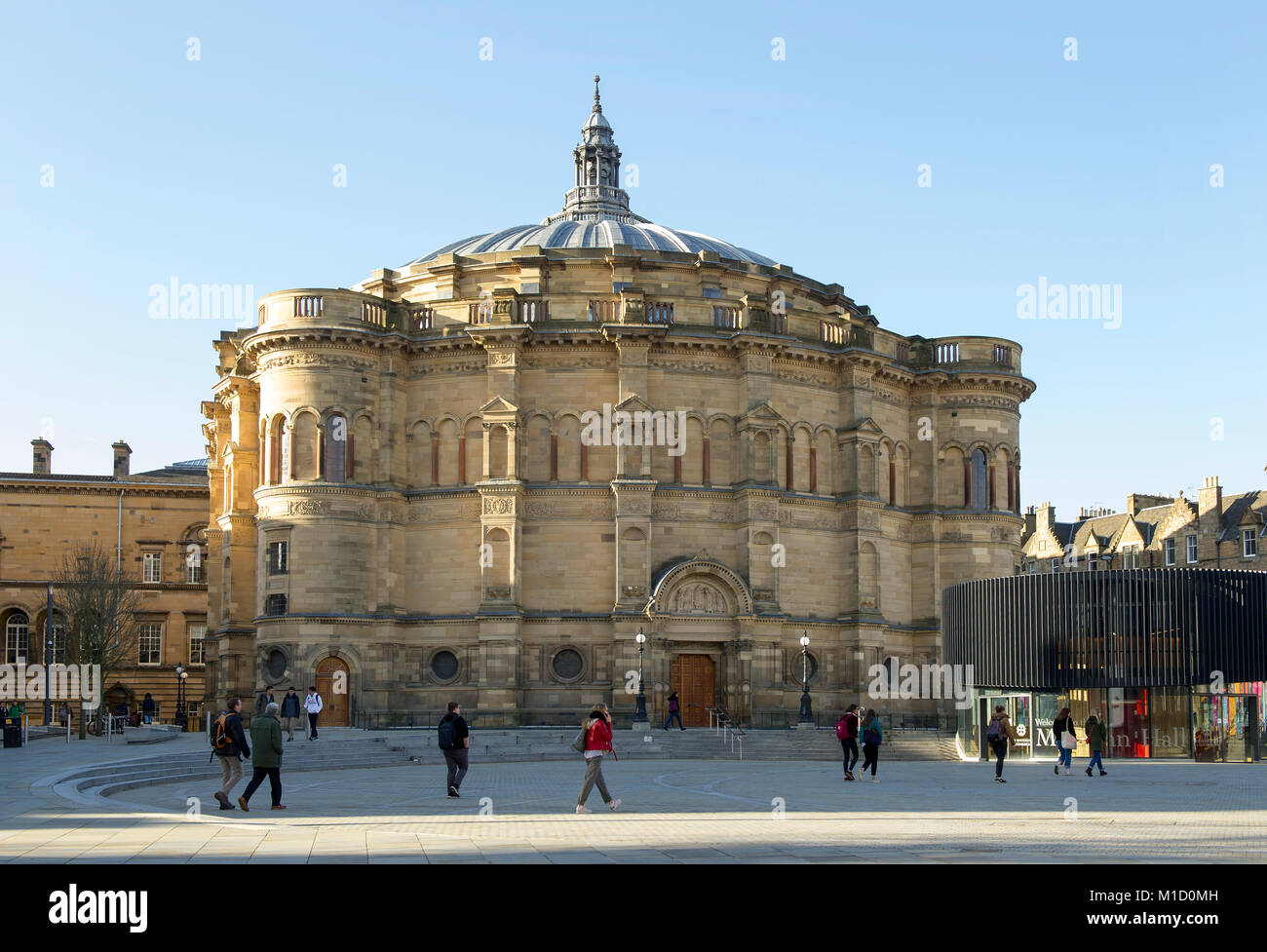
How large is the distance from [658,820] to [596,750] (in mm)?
2420

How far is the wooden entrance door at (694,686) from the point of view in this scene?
54969 millimetres

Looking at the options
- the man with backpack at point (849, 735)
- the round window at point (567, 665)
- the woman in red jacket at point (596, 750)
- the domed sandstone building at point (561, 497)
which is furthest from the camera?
the round window at point (567, 665)

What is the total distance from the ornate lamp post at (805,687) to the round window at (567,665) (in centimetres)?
832

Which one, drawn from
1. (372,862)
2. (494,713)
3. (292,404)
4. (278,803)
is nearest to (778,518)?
(494,713)

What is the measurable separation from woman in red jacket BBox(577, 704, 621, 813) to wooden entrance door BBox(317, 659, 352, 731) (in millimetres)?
30619

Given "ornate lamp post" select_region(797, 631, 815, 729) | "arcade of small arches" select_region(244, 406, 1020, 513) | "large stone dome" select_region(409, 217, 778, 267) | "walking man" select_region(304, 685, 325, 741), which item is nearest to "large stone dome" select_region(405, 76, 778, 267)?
"large stone dome" select_region(409, 217, 778, 267)

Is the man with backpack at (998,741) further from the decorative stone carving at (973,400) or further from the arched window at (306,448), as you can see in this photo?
the decorative stone carving at (973,400)

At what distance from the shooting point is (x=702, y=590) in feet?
181

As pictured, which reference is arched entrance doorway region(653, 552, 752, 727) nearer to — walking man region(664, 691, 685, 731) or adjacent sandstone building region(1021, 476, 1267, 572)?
walking man region(664, 691, 685, 731)

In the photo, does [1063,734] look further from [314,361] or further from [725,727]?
[314,361]

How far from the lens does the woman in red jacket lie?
24062mm

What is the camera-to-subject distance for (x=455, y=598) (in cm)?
5556

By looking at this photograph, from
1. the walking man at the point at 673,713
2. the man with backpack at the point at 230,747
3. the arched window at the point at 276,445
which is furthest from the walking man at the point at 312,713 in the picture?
the man with backpack at the point at 230,747
